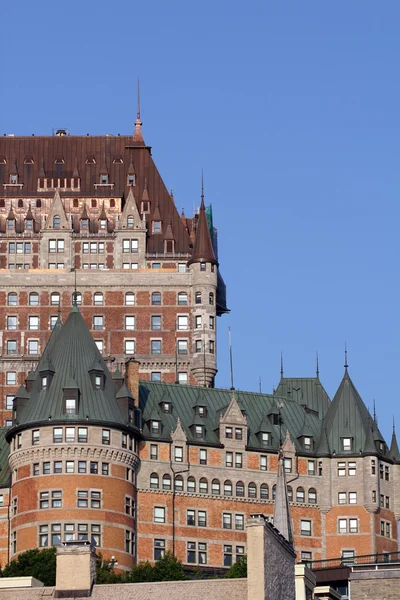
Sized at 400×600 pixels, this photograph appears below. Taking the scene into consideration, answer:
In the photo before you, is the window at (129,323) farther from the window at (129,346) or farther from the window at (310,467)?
the window at (310,467)

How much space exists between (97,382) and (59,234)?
3724 centimetres

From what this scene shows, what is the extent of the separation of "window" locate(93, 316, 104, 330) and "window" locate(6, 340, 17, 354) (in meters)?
7.34

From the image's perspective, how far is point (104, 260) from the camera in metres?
186

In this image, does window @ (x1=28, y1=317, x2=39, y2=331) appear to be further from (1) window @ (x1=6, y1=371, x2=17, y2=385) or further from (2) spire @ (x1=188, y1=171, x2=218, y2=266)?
(2) spire @ (x1=188, y1=171, x2=218, y2=266)

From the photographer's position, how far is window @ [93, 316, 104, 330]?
593 feet

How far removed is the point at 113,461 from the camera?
147 metres

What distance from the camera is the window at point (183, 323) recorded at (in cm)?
18025

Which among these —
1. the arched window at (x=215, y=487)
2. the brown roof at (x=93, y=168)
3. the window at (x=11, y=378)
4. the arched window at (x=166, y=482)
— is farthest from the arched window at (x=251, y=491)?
the brown roof at (x=93, y=168)

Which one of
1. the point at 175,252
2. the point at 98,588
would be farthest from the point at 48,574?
the point at 175,252

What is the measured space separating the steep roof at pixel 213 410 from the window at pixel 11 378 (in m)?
18.8

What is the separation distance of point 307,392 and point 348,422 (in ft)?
30.2

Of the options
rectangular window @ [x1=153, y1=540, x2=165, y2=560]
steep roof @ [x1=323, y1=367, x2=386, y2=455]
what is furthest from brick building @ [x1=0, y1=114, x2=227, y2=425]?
rectangular window @ [x1=153, y1=540, x2=165, y2=560]

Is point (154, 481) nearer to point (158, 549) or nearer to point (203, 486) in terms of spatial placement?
point (203, 486)

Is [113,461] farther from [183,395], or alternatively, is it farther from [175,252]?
[175,252]
